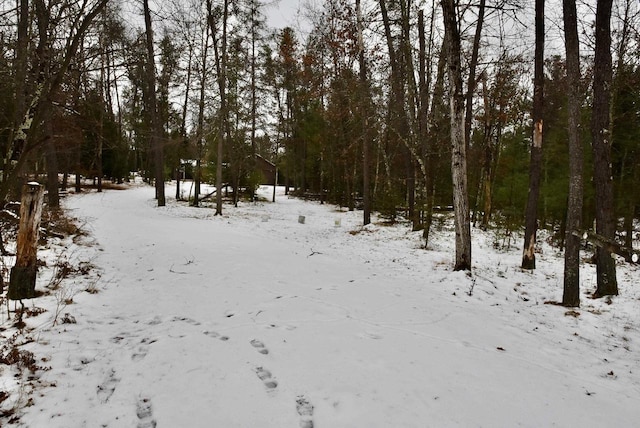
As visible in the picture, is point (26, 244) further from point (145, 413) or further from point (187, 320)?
point (145, 413)

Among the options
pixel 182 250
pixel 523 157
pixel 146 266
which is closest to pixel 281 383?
pixel 146 266

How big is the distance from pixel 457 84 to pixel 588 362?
217 inches

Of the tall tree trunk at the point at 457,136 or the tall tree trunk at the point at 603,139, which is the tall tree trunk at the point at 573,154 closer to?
the tall tree trunk at the point at 603,139

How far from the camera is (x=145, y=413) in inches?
113

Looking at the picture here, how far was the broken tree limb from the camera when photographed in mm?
5210

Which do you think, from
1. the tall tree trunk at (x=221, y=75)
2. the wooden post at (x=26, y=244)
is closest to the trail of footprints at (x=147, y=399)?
the wooden post at (x=26, y=244)

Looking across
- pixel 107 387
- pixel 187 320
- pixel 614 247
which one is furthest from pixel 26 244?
pixel 614 247

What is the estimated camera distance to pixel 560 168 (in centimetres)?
1680

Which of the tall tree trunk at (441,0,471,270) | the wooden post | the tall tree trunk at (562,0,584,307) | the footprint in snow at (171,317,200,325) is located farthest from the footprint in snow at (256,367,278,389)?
the tall tree trunk at (441,0,471,270)

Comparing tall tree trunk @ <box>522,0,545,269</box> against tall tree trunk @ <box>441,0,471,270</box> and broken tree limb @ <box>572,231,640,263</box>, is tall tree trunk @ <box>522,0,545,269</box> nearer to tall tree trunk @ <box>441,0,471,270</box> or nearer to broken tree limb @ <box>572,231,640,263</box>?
tall tree trunk @ <box>441,0,471,270</box>

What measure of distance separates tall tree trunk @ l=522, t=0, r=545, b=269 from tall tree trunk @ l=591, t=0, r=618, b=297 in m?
2.05

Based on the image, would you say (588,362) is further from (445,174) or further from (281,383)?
(445,174)

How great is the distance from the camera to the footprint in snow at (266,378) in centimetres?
327

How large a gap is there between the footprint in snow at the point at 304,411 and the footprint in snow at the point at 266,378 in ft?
1.00
